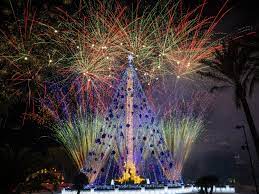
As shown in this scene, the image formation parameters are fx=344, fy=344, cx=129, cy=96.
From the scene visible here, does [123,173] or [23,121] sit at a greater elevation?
[23,121]

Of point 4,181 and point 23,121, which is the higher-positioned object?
point 23,121

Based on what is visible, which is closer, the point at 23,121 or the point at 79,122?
the point at 79,122

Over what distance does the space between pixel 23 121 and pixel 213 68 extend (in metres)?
25.4

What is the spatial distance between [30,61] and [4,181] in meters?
10.6

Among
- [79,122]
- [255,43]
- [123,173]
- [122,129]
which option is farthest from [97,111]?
[255,43]

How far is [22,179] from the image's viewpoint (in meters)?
16.1

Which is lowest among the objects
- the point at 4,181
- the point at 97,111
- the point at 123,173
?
the point at 4,181

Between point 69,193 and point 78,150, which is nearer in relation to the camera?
point 69,193

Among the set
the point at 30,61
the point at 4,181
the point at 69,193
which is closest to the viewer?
the point at 4,181

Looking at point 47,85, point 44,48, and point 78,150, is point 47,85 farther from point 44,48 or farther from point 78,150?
point 78,150

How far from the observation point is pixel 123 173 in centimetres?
3953

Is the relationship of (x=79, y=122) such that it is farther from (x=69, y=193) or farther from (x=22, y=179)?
(x=22, y=179)

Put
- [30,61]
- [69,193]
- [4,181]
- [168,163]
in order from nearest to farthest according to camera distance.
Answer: [4,181]
[30,61]
[69,193]
[168,163]

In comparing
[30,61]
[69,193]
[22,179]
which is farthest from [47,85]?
[22,179]
